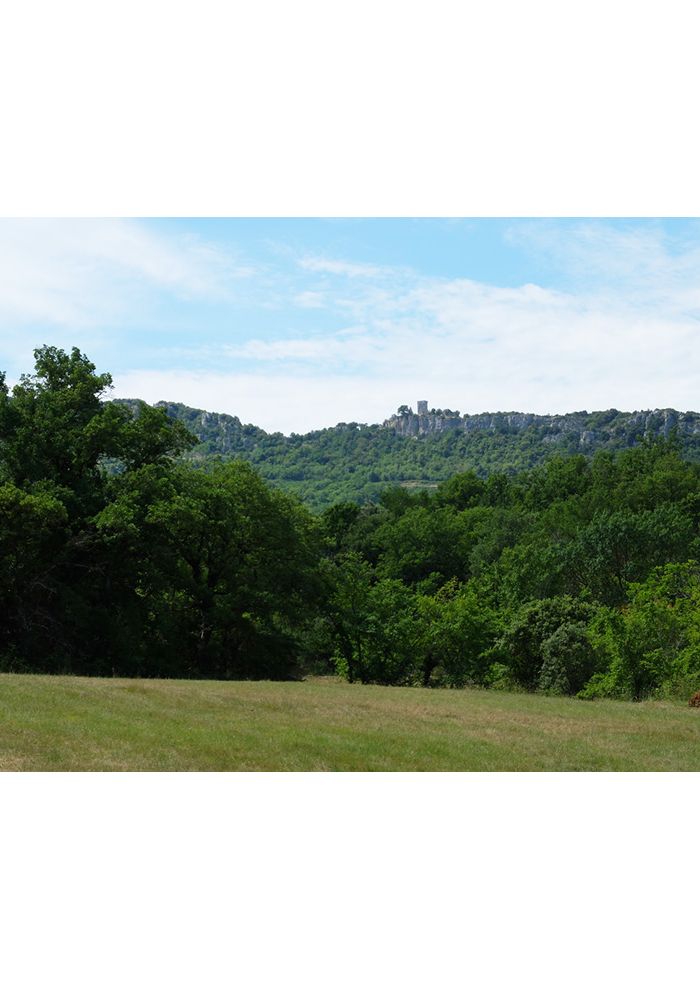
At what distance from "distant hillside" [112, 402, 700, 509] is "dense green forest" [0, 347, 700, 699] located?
93.9 meters

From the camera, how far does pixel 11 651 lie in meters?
29.5

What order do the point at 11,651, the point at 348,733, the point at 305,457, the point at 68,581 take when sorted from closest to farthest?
1. the point at 348,733
2. the point at 11,651
3. the point at 68,581
4. the point at 305,457

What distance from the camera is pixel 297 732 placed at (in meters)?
16.5

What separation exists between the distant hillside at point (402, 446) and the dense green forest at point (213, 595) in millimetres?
93887

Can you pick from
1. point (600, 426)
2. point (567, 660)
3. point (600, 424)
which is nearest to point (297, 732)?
point (567, 660)

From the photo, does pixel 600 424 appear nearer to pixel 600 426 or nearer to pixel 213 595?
pixel 600 426

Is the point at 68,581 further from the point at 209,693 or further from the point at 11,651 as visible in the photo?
the point at 209,693

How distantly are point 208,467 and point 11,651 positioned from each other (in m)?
14.7

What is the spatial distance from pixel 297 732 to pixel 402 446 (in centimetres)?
17340

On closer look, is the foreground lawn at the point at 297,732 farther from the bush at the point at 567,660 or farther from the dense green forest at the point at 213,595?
the bush at the point at 567,660

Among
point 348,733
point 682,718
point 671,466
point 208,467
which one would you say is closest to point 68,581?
point 208,467

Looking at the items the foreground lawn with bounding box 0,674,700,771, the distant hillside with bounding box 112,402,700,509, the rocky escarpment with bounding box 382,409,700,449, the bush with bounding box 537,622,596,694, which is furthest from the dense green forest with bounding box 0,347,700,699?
the rocky escarpment with bounding box 382,409,700,449

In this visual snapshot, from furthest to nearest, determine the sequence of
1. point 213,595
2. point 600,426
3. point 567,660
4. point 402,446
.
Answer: point 402,446
point 600,426
point 213,595
point 567,660

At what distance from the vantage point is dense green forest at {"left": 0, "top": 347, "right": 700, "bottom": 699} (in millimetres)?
30984
